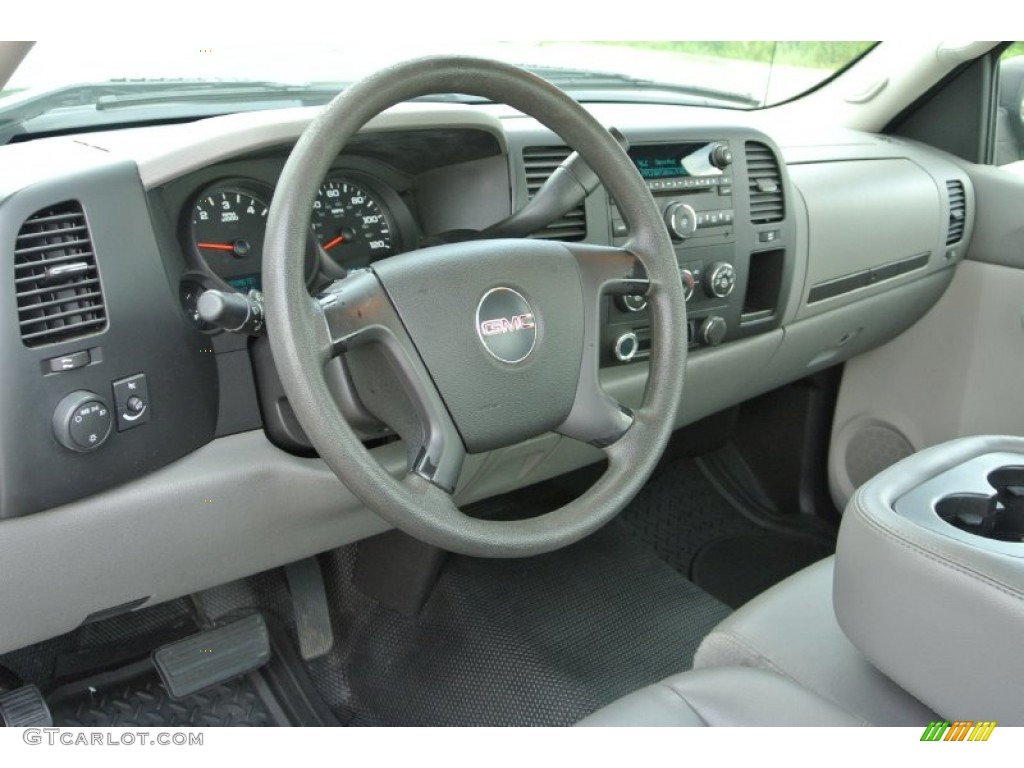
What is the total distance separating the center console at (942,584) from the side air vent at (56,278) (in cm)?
93

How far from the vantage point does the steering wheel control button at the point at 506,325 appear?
1.14 metres

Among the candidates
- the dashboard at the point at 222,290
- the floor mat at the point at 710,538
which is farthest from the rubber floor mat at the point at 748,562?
the dashboard at the point at 222,290

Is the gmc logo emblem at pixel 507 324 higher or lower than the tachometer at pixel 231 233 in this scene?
lower

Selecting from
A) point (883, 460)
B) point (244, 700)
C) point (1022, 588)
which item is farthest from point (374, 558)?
point (883, 460)

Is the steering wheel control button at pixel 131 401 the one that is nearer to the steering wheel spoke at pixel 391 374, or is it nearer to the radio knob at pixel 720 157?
the steering wheel spoke at pixel 391 374

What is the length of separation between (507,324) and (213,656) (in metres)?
0.97

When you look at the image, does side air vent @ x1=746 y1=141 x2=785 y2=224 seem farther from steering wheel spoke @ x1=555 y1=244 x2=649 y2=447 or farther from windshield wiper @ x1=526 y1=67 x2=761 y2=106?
steering wheel spoke @ x1=555 y1=244 x2=649 y2=447

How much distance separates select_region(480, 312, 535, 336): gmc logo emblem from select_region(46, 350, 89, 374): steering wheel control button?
46 centimetres

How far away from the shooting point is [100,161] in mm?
1137

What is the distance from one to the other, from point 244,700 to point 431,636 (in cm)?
37

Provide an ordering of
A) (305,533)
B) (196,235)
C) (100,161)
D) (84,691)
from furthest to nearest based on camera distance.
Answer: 1. (84,691)
2. (305,533)
3. (196,235)
4. (100,161)

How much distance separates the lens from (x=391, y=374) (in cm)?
114
